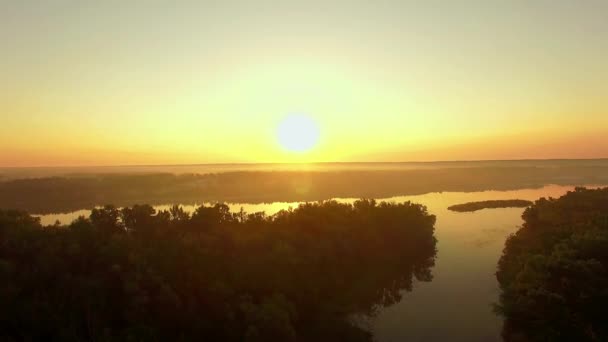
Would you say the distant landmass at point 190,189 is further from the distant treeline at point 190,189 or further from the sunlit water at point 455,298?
the sunlit water at point 455,298

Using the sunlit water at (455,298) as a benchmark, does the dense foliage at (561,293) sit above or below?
above

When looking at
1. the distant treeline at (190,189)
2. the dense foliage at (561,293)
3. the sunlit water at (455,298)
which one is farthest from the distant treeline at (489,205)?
the dense foliage at (561,293)

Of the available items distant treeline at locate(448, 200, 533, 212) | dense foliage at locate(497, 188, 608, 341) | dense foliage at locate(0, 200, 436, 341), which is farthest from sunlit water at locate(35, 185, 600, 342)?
distant treeline at locate(448, 200, 533, 212)

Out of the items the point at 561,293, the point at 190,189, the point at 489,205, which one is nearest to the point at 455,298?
the point at 561,293

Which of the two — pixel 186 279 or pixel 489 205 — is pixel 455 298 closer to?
pixel 186 279

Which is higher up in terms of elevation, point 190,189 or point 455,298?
point 190,189

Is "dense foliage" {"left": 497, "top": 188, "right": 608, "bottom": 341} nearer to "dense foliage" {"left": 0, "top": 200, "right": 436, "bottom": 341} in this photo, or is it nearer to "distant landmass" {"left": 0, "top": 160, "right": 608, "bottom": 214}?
"dense foliage" {"left": 0, "top": 200, "right": 436, "bottom": 341}

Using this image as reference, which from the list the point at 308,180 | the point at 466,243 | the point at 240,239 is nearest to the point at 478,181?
the point at 308,180

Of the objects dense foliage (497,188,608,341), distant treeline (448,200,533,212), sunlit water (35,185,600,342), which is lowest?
sunlit water (35,185,600,342)
